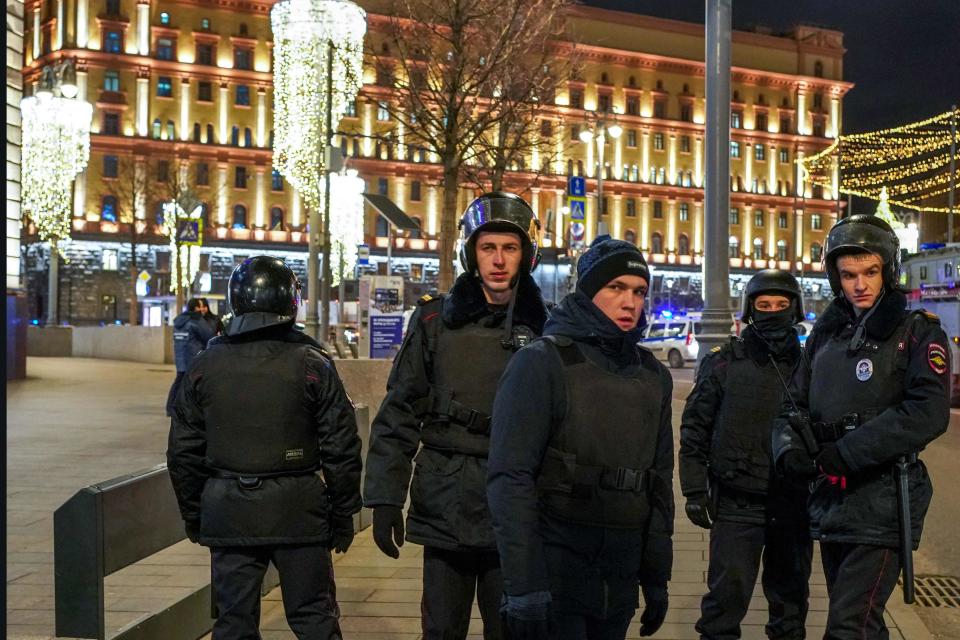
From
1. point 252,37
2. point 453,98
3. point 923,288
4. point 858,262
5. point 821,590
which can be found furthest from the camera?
point 252,37

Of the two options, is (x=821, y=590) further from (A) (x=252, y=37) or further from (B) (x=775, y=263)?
(B) (x=775, y=263)

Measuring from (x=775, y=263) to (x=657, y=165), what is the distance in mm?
13776

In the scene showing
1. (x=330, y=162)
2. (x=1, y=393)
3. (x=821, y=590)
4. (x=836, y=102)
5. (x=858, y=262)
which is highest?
(x=836, y=102)

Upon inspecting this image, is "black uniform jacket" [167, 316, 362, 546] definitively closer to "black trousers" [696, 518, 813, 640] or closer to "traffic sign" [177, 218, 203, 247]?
"black trousers" [696, 518, 813, 640]

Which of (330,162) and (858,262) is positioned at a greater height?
(330,162)

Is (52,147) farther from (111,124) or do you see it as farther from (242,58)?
(242,58)

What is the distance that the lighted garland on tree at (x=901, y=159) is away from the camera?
35812 mm

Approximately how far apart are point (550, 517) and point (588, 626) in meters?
0.35

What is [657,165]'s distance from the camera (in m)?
98.2

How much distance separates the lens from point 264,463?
164 inches

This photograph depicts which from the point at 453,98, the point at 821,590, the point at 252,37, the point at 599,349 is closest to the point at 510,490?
the point at 599,349

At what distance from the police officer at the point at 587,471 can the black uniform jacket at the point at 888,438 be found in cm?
102

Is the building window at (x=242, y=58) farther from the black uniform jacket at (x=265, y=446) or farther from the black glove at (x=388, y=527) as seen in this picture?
the black glove at (x=388, y=527)

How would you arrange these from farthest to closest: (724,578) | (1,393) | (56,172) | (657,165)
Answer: (657,165)
(56,172)
(724,578)
(1,393)
